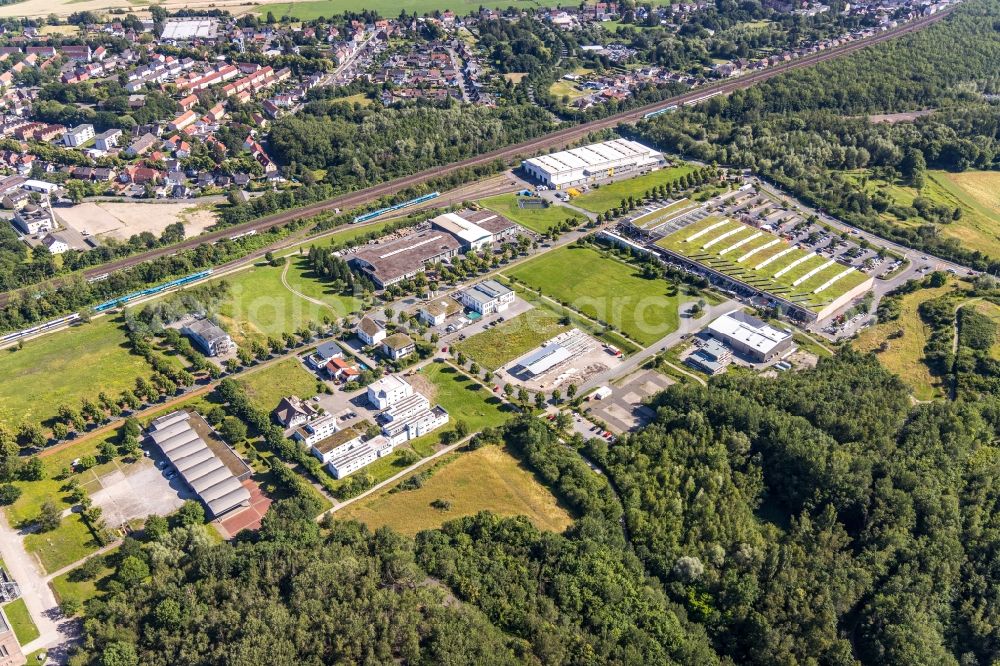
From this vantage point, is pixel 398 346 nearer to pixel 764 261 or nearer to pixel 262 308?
pixel 262 308

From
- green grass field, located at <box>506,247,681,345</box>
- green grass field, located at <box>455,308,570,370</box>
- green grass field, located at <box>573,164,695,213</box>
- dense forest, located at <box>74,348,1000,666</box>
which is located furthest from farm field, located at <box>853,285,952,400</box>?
green grass field, located at <box>573,164,695,213</box>

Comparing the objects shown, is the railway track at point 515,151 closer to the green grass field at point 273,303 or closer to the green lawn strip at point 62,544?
the green grass field at point 273,303

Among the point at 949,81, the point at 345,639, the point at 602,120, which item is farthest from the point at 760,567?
the point at 949,81

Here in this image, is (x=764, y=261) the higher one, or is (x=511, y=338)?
(x=511, y=338)

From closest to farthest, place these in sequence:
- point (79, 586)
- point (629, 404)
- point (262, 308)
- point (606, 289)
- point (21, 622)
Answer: point (21, 622) < point (79, 586) < point (629, 404) < point (262, 308) < point (606, 289)

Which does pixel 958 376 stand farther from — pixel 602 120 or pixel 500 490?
pixel 602 120

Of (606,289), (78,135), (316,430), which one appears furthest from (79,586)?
(78,135)

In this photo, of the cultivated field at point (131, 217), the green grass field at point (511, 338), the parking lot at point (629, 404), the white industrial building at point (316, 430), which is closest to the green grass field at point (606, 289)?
the green grass field at point (511, 338)
